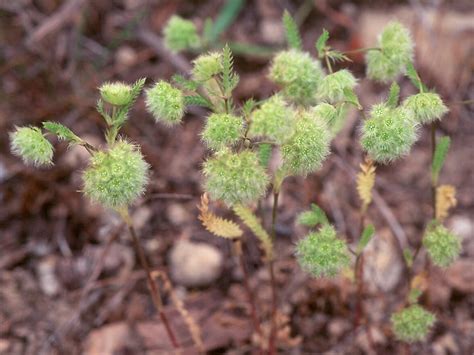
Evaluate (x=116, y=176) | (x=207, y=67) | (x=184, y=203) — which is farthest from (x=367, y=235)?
(x=184, y=203)

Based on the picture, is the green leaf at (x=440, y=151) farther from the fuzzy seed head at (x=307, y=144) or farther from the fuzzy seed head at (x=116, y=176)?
the fuzzy seed head at (x=116, y=176)

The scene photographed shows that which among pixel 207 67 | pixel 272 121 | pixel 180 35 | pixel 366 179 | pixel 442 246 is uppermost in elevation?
pixel 180 35

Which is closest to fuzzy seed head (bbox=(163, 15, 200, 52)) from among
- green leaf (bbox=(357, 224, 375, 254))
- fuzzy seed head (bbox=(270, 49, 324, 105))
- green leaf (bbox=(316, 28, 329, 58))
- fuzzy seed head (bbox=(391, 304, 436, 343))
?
fuzzy seed head (bbox=(270, 49, 324, 105))

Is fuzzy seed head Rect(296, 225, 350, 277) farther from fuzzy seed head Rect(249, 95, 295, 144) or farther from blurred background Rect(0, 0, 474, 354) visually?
blurred background Rect(0, 0, 474, 354)

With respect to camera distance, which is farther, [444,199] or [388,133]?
[444,199]

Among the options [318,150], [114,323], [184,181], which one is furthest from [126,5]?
[318,150]

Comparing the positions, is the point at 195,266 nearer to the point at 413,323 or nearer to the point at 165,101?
the point at 413,323

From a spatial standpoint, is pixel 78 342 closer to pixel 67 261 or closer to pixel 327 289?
pixel 67 261
